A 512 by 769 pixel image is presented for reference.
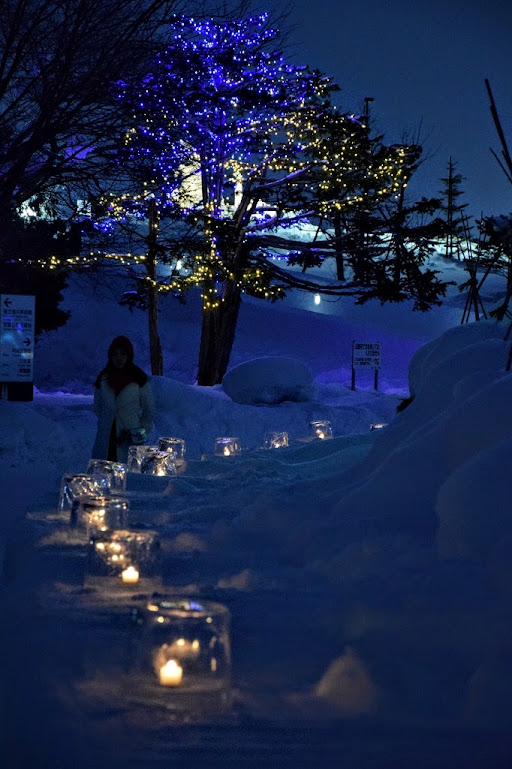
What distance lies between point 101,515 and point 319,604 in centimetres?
122

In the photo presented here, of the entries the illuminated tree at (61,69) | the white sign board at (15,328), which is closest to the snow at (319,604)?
the illuminated tree at (61,69)

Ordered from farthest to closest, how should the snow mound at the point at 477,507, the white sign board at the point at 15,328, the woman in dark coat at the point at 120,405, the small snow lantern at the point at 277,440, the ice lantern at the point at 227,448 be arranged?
1. the white sign board at the point at 15,328
2. the small snow lantern at the point at 277,440
3. the woman in dark coat at the point at 120,405
4. the ice lantern at the point at 227,448
5. the snow mound at the point at 477,507

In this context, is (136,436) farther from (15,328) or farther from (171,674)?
(15,328)

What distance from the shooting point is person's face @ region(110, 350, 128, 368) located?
8.15 m

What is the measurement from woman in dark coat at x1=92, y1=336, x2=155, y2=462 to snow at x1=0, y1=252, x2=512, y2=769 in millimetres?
2228

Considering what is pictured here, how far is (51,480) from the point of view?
6809mm

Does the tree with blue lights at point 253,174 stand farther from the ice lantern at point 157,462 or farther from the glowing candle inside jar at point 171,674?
the glowing candle inside jar at point 171,674

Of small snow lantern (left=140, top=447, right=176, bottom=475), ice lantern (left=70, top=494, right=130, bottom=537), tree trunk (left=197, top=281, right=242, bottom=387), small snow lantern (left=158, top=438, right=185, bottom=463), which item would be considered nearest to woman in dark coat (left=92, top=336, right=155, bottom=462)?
small snow lantern (left=158, top=438, right=185, bottom=463)

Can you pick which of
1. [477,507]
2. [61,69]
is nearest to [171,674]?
[477,507]

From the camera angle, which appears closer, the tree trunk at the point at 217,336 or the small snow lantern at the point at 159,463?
the small snow lantern at the point at 159,463

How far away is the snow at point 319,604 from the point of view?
2172mm

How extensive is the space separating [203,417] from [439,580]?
1396 centimetres

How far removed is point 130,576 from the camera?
10.7 ft

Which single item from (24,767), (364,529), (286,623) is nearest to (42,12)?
(364,529)
